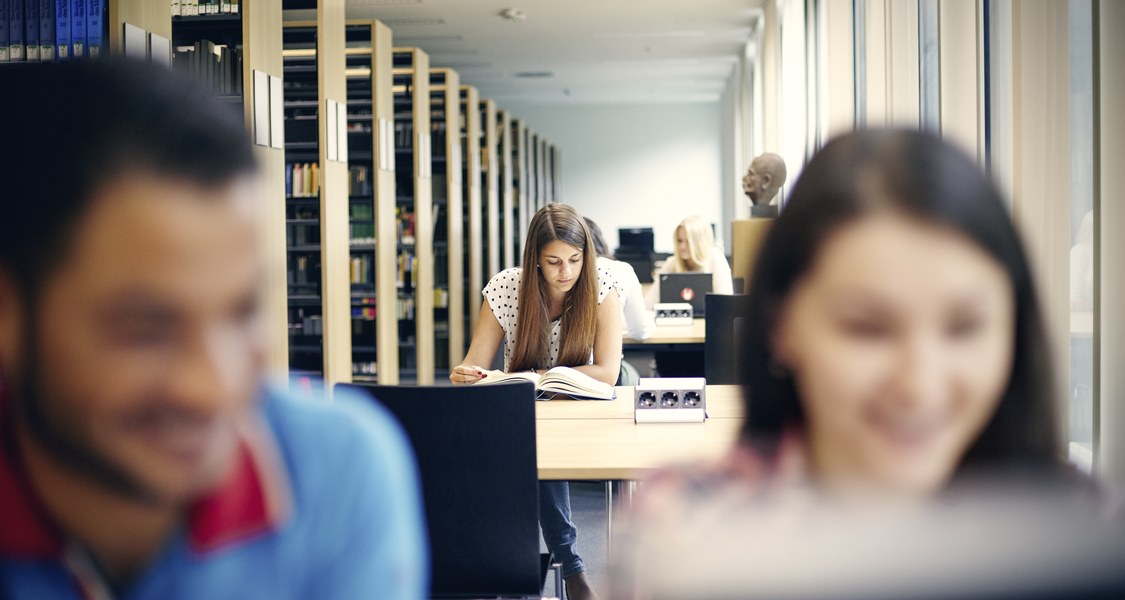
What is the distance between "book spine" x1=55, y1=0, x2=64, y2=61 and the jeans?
194 centimetres

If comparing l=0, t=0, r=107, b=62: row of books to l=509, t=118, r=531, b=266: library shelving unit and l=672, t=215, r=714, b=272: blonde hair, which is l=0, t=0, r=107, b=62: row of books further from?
l=509, t=118, r=531, b=266: library shelving unit

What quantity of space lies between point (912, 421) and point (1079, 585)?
93 mm

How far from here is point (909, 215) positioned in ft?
1.42

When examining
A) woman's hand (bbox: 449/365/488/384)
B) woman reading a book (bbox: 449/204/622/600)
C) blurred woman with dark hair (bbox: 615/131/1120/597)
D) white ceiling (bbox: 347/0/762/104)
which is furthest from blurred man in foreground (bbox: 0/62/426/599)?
white ceiling (bbox: 347/0/762/104)

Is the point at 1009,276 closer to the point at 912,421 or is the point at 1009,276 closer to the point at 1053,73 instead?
the point at 912,421

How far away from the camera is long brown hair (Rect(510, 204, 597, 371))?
305 cm

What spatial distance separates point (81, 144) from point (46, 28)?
306 cm

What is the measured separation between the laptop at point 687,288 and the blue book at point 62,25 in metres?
3.29

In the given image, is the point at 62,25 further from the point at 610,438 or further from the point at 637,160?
the point at 637,160

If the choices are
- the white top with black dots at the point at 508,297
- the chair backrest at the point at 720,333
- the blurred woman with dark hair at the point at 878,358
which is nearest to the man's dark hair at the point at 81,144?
the blurred woman with dark hair at the point at 878,358

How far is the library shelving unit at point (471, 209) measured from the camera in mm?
8508

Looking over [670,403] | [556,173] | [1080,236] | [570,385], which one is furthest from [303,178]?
[556,173]

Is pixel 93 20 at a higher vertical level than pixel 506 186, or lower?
lower

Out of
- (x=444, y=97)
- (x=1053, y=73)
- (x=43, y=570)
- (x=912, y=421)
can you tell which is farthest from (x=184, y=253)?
(x=444, y=97)
